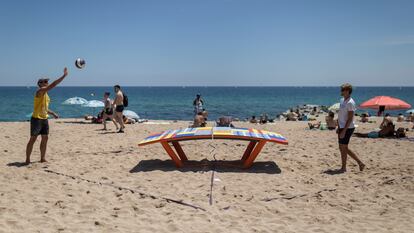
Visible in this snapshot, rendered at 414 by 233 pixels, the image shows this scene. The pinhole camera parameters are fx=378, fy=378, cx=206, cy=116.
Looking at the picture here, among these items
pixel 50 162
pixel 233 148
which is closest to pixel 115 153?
pixel 50 162

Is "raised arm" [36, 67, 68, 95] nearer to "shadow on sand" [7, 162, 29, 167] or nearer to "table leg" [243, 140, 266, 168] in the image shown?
"shadow on sand" [7, 162, 29, 167]

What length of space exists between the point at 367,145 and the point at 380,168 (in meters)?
3.15

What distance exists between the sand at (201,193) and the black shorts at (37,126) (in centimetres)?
68

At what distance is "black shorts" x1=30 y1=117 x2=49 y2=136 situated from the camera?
7.28m

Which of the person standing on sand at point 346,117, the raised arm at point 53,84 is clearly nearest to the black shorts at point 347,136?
the person standing on sand at point 346,117

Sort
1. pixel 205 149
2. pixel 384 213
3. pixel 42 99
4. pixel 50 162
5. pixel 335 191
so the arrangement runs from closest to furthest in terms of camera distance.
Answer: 1. pixel 384 213
2. pixel 335 191
3. pixel 42 99
4. pixel 50 162
5. pixel 205 149

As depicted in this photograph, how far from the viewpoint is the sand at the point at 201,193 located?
4559 mm

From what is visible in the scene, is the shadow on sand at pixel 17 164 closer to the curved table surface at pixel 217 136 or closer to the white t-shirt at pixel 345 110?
the curved table surface at pixel 217 136

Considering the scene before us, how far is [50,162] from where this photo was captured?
7.84 meters

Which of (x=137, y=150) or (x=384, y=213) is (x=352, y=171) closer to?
(x=384, y=213)

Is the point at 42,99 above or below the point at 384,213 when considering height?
above

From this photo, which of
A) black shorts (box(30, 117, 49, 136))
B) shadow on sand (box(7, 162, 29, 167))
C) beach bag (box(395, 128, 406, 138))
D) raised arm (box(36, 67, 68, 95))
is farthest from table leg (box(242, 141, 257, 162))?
beach bag (box(395, 128, 406, 138))

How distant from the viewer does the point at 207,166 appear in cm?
771

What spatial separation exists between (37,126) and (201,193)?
3.69 metres
